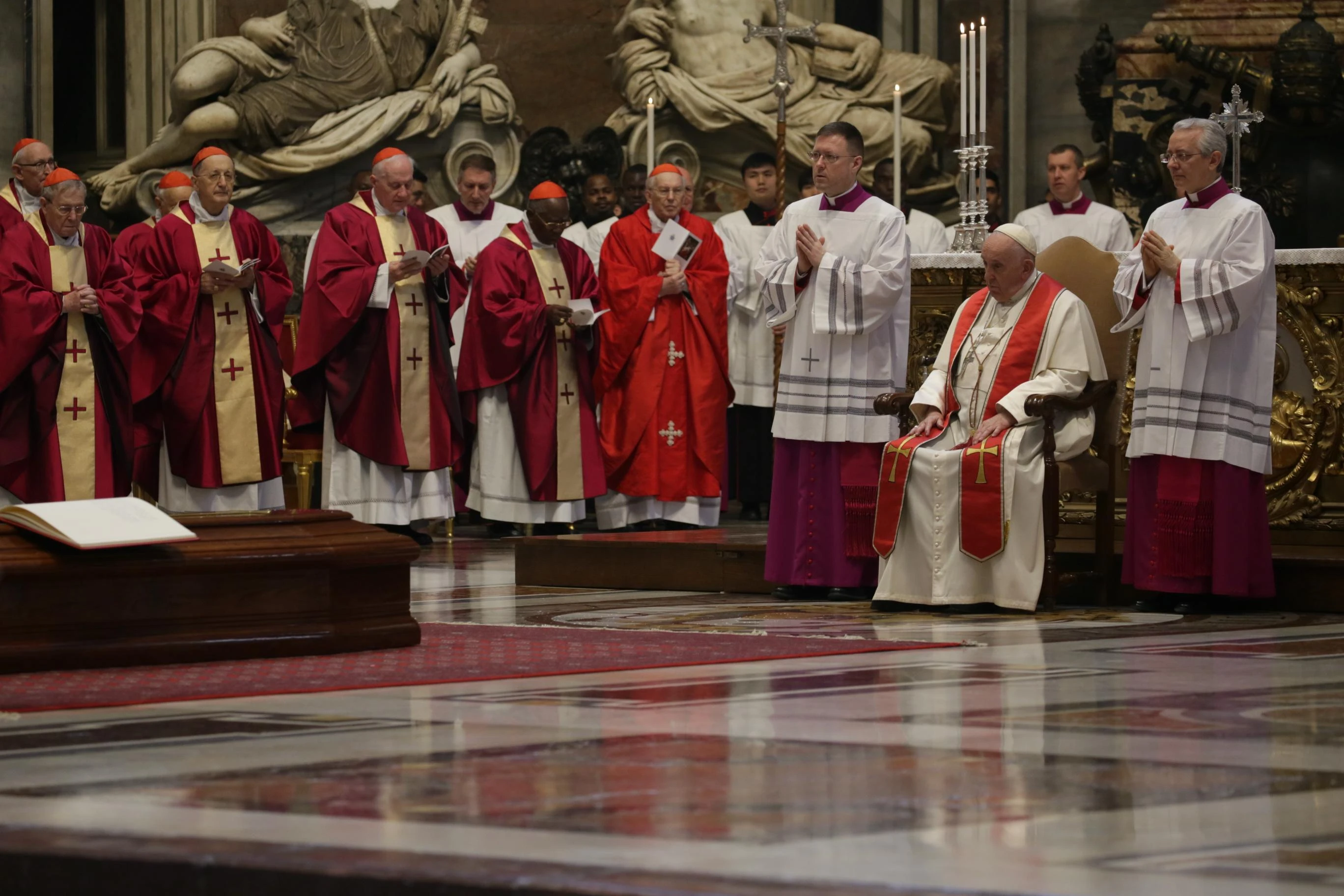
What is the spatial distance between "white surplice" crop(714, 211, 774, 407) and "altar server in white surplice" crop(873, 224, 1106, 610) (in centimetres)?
402

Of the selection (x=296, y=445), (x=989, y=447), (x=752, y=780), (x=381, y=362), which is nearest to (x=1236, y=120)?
(x=989, y=447)

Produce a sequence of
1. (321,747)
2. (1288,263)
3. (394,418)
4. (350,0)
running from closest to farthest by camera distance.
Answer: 1. (321,747)
2. (1288,263)
3. (394,418)
4. (350,0)

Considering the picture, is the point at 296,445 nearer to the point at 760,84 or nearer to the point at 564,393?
the point at 564,393

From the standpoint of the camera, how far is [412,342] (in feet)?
34.7

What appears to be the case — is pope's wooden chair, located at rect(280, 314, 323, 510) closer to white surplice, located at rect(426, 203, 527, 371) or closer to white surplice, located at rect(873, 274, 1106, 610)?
white surplice, located at rect(426, 203, 527, 371)

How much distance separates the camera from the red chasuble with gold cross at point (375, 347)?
10.4 meters

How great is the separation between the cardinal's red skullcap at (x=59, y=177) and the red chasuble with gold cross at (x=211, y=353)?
539 mm

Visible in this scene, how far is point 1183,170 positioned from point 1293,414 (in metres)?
1.06

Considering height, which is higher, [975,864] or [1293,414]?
[1293,414]

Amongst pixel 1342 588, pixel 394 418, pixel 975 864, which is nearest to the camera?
pixel 975 864

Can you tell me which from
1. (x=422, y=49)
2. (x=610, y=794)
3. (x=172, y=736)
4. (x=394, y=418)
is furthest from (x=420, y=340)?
(x=610, y=794)

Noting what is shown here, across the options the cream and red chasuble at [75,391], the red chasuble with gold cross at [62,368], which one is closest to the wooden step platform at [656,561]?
the red chasuble with gold cross at [62,368]

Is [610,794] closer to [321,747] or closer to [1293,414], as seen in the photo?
[321,747]

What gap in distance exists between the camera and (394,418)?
34.5 ft
